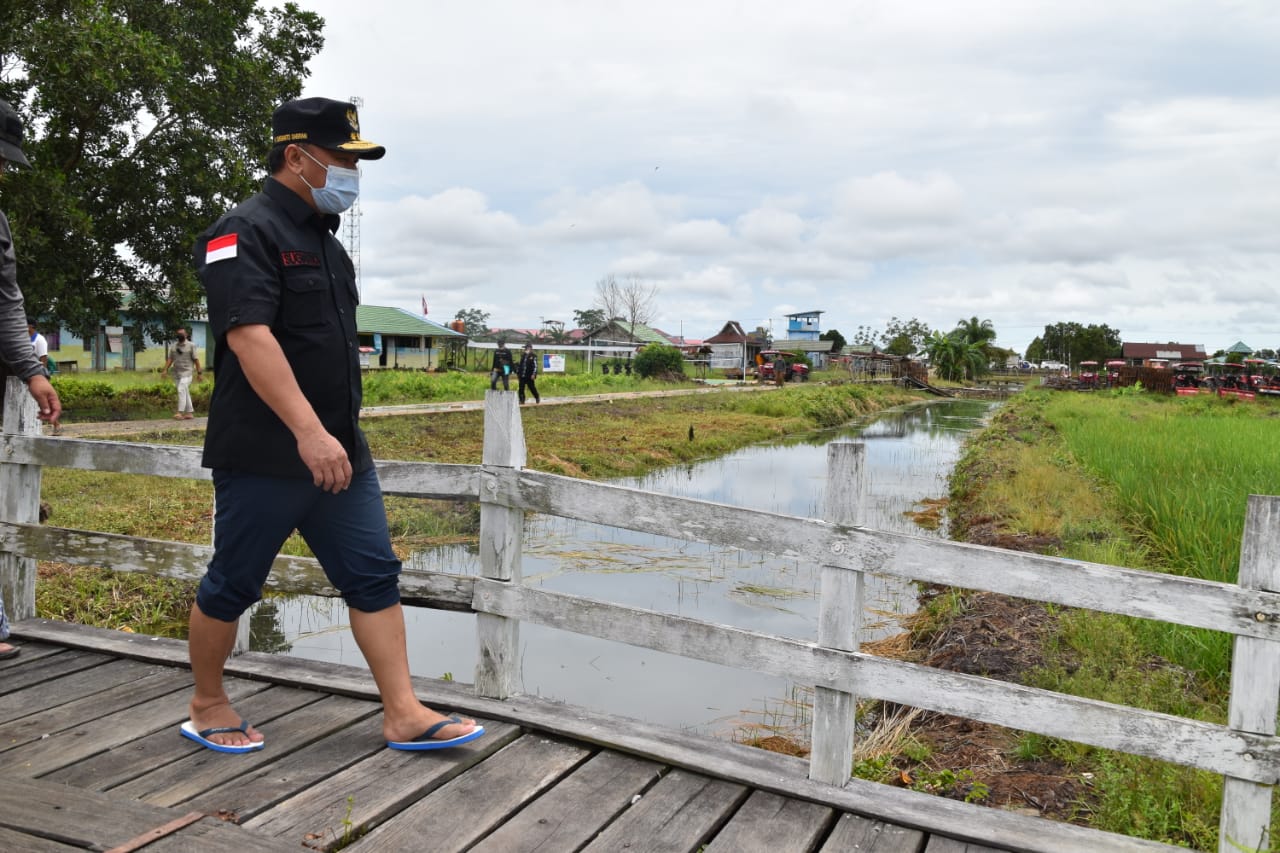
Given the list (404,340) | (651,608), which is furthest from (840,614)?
(404,340)

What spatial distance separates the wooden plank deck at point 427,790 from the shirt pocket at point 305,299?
1320mm

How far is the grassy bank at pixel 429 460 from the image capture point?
6.78 meters

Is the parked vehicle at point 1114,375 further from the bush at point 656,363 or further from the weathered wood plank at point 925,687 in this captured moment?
the weathered wood plank at point 925,687

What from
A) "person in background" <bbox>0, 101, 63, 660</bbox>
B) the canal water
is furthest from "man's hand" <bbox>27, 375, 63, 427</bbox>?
the canal water

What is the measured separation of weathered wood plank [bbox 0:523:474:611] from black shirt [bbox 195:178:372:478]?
2.40 ft

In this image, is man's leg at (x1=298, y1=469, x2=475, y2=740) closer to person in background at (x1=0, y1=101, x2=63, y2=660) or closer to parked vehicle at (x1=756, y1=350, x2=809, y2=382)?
person in background at (x1=0, y1=101, x2=63, y2=660)

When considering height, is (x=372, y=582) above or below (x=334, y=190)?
below

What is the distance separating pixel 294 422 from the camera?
2689 mm

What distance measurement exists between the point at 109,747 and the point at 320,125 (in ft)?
6.57

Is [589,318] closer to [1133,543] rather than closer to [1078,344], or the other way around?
[1078,344]

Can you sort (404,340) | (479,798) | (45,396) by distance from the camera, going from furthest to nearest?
(404,340)
(45,396)
(479,798)

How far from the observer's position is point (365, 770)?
2963mm

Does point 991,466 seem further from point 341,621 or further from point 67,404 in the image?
point 67,404

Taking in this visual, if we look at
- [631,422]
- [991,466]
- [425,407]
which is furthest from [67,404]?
[991,466]
